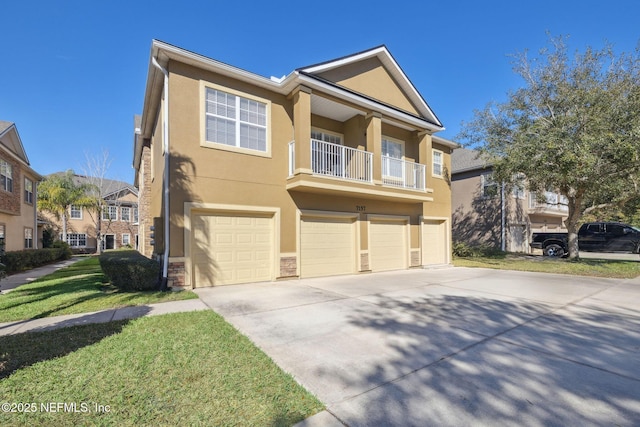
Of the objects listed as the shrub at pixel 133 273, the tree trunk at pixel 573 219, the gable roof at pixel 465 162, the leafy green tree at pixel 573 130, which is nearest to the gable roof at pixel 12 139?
the shrub at pixel 133 273

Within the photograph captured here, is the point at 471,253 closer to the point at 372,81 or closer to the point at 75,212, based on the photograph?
the point at 372,81

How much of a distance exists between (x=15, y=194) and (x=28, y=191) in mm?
2710

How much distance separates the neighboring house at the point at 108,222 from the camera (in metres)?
30.6

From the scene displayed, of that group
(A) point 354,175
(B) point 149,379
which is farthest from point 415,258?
(B) point 149,379

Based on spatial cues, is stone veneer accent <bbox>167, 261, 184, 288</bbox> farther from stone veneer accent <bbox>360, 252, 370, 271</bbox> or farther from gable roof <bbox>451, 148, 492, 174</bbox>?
gable roof <bbox>451, 148, 492, 174</bbox>

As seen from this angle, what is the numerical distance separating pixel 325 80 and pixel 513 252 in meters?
→ 17.8

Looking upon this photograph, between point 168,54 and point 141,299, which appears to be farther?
point 168,54

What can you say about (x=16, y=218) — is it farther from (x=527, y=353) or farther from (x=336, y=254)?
(x=527, y=353)

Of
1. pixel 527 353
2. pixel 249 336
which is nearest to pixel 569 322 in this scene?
pixel 527 353

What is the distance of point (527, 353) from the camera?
13.1 ft

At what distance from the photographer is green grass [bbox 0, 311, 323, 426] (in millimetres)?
2648

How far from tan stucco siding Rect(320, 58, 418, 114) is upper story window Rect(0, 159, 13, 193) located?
1583 cm

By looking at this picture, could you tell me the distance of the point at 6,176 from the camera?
582 inches

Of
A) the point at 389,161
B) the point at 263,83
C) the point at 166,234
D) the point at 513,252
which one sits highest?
the point at 263,83
